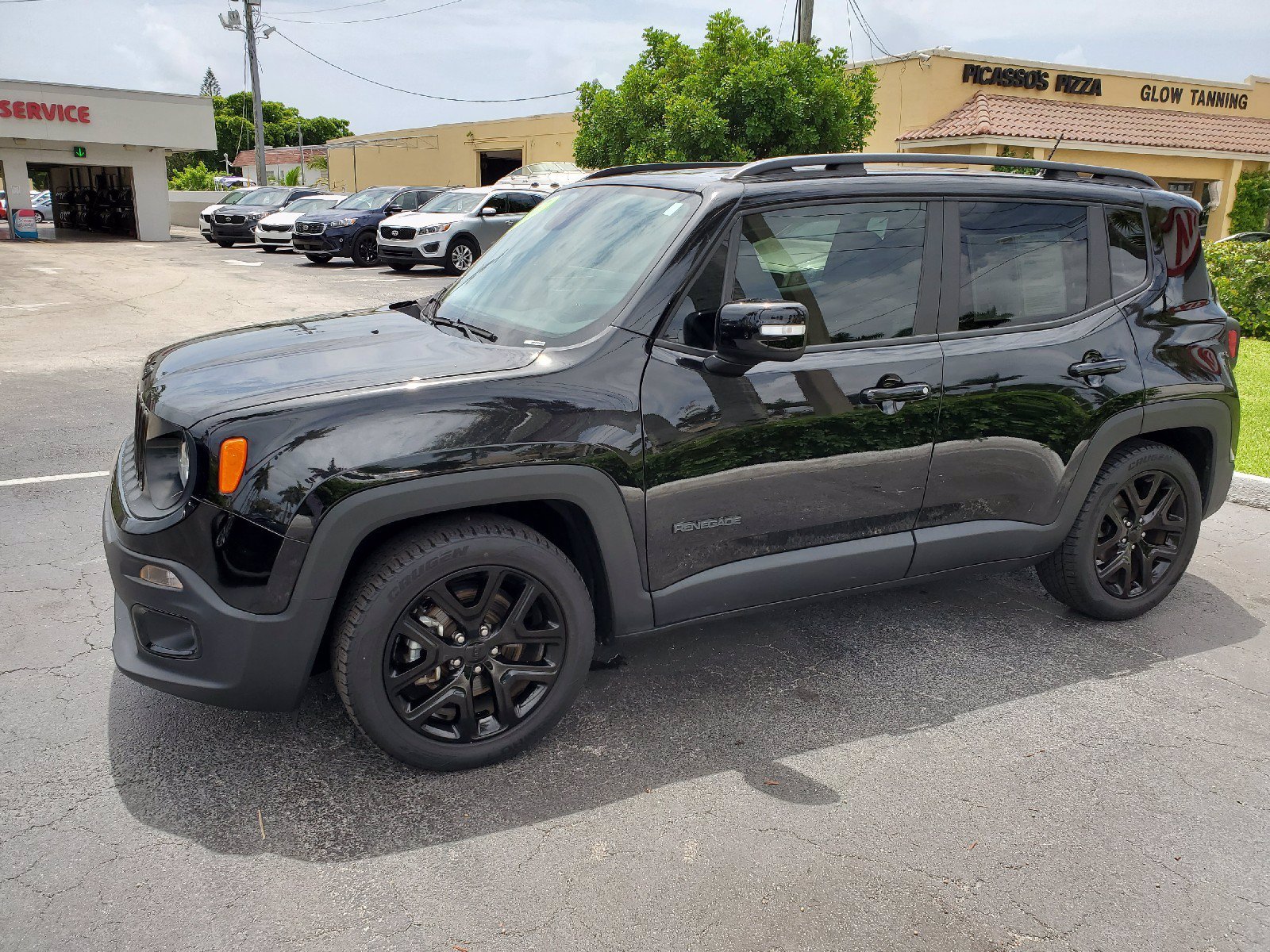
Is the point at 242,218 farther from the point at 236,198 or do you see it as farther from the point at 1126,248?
the point at 1126,248

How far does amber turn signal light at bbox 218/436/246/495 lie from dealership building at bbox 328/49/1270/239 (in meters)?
22.8

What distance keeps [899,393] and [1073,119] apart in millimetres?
26028

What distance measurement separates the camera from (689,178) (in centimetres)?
374

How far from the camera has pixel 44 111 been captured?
1188 inches

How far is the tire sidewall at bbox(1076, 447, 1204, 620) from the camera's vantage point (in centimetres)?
428

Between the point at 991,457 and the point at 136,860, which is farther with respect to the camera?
the point at 991,457

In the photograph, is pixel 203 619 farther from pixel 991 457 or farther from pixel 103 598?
pixel 991 457

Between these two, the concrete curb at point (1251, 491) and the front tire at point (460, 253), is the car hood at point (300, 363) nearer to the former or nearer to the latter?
the concrete curb at point (1251, 491)

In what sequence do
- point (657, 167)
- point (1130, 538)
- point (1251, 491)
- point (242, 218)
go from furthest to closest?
point (242, 218)
point (1251, 491)
point (1130, 538)
point (657, 167)

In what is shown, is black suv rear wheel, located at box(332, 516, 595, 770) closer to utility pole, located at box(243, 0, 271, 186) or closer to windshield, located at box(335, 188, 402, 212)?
windshield, located at box(335, 188, 402, 212)

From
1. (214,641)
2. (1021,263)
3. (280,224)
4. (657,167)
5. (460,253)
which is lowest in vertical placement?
(214,641)

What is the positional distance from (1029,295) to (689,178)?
4.59 ft

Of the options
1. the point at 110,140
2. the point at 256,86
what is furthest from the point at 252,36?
the point at 110,140

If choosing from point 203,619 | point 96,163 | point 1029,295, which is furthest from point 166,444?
point 96,163
